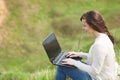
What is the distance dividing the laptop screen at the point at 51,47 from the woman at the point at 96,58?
10.9 inches

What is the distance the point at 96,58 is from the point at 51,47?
90 centimetres

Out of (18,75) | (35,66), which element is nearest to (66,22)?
(35,66)

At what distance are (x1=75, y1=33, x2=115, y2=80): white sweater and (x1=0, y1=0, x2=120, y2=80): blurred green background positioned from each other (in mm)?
12949

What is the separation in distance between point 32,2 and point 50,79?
19155mm

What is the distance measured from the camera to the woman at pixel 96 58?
219 inches

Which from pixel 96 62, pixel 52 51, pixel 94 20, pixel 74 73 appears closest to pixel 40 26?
pixel 52 51

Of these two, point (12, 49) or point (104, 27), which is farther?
point (12, 49)

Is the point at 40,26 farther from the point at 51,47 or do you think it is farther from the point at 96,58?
Answer: the point at 96,58

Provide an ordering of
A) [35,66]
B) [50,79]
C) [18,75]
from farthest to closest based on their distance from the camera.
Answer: [35,66], [18,75], [50,79]

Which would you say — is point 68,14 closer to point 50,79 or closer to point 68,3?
point 68,3

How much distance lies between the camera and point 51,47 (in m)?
6.23

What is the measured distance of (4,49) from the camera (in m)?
21.5

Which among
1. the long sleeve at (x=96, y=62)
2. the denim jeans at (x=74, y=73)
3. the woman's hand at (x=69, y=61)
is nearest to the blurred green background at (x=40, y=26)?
the denim jeans at (x=74, y=73)

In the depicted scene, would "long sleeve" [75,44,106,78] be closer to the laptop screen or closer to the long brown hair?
the long brown hair
